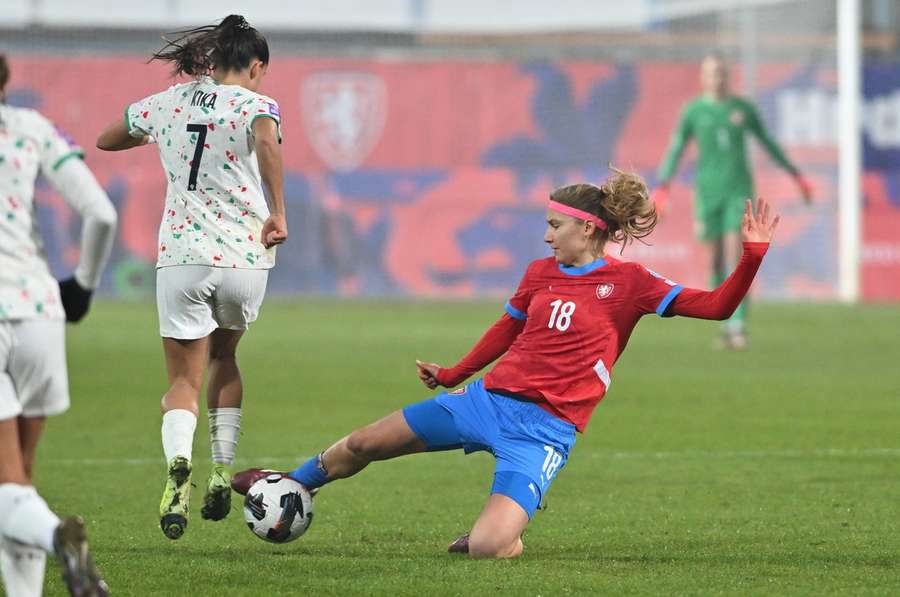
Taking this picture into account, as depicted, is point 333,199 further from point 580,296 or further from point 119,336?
point 580,296

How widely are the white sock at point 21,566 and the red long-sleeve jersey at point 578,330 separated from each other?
225 cm

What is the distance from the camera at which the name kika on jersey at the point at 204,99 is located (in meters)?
6.56

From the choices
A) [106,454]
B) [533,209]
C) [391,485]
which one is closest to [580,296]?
[391,485]

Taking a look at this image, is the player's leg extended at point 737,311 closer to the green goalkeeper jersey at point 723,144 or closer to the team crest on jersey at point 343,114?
the green goalkeeper jersey at point 723,144

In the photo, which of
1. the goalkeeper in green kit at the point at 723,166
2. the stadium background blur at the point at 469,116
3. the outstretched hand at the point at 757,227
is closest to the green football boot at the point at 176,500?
the outstretched hand at the point at 757,227

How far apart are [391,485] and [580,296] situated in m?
2.09

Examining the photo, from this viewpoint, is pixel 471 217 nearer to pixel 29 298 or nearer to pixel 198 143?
pixel 198 143

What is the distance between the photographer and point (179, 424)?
636cm

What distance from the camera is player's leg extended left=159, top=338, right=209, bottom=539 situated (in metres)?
5.98

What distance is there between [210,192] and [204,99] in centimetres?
36

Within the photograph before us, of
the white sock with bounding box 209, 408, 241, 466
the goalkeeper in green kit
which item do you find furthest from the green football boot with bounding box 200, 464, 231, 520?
the goalkeeper in green kit

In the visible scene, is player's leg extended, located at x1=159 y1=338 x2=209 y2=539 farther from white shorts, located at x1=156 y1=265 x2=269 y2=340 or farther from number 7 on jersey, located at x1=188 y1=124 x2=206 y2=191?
number 7 on jersey, located at x1=188 y1=124 x2=206 y2=191

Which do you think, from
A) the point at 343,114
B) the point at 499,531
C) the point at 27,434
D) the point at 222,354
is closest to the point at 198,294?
the point at 222,354

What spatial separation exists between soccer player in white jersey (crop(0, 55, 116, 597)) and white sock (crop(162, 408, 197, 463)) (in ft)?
4.84
